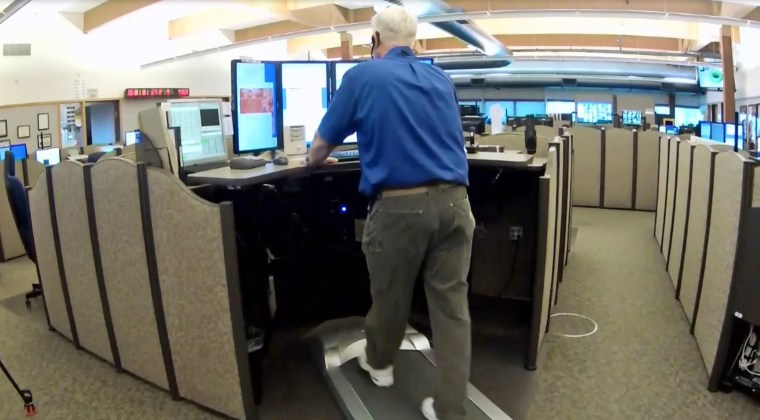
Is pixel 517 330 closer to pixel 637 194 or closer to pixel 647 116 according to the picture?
pixel 637 194

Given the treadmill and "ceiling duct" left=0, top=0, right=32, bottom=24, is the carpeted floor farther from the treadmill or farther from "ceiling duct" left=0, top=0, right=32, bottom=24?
"ceiling duct" left=0, top=0, right=32, bottom=24

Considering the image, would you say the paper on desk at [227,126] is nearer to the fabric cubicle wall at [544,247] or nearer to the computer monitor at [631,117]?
the fabric cubicle wall at [544,247]

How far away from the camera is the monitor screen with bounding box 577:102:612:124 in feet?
45.1

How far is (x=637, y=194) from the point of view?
6.72 m

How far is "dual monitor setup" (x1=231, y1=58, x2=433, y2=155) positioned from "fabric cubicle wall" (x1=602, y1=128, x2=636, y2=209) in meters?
4.69

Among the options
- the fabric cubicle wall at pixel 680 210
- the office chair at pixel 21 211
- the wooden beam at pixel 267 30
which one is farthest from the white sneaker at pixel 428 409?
the wooden beam at pixel 267 30

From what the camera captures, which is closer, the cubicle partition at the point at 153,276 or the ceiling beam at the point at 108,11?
the cubicle partition at the point at 153,276

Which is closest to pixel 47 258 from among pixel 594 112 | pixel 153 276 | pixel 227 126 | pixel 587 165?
pixel 153 276

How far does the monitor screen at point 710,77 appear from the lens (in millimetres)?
11555

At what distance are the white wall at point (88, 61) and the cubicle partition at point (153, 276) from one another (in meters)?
7.14

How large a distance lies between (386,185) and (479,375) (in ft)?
3.97

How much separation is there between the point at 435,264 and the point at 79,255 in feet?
6.25

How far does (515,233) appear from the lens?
3.53m

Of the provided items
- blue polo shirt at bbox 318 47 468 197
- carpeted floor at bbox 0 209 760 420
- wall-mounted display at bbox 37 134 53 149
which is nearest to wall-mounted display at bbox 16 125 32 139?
wall-mounted display at bbox 37 134 53 149
